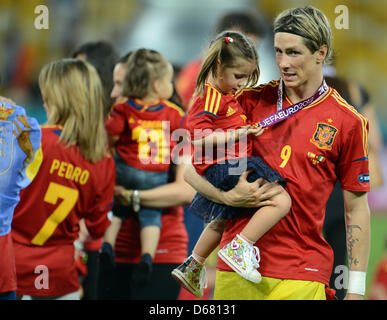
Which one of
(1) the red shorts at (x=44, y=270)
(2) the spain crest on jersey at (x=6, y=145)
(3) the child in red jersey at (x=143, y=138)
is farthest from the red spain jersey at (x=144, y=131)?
(2) the spain crest on jersey at (x=6, y=145)

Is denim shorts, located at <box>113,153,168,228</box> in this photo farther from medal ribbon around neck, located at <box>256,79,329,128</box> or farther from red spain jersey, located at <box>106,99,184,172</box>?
medal ribbon around neck, located at <box>256,79,329,128</box>

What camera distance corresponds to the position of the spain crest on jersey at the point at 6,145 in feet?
11.0

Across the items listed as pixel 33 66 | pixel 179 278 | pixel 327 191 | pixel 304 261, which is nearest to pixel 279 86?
pixel 327 191

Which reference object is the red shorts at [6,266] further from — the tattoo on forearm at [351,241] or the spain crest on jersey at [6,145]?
the tattoo on forearm at [351,241]

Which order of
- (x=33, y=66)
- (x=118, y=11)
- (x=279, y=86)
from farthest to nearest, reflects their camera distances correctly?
(x=118, y=11) → (x=33, y=66) → (x=279, y=86)

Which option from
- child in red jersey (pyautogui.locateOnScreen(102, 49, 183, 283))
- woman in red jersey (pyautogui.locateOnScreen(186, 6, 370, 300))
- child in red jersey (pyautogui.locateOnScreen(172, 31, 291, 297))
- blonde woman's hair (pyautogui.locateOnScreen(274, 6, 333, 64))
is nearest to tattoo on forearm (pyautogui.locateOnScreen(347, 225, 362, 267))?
woman in red jersey (pyautogui.locateOnScreen(186, 6, 370, 300))

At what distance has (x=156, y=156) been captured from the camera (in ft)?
14.5

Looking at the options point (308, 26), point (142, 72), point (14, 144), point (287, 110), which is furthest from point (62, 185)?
point (308, 26)

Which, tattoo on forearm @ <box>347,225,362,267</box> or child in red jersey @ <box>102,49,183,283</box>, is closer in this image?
tattoo on forearm @ <box>347,225,362,267</box>

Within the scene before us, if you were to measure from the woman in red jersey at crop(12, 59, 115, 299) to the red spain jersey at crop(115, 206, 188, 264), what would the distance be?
0.99ft

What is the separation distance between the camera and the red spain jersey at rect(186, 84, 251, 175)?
3123 millimetres

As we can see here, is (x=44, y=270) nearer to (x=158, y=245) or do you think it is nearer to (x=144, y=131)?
(x=158, y=245)
